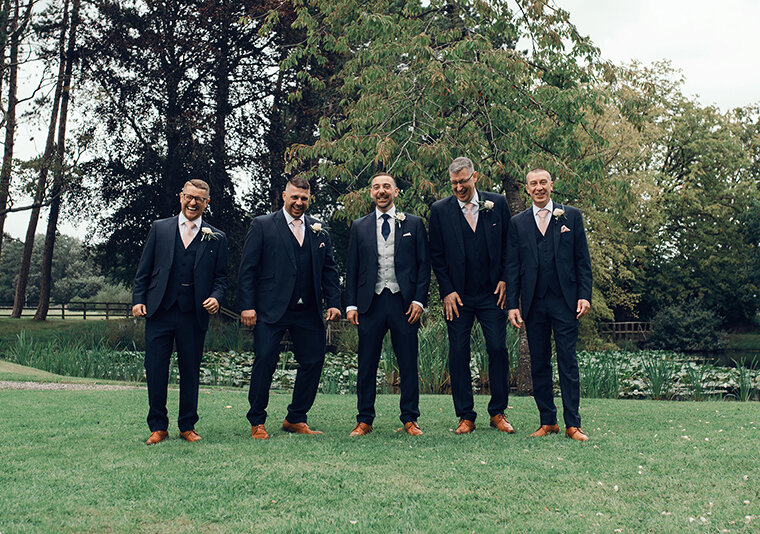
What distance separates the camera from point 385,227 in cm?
543

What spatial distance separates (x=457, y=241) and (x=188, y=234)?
211 centimetres

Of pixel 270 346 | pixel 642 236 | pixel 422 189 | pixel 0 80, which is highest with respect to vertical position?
pixel 0 80

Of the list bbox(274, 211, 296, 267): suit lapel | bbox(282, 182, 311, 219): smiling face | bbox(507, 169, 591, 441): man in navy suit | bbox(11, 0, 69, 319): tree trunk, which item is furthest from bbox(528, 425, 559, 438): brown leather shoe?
bbox(11, 0, 69, 319): tree trunk

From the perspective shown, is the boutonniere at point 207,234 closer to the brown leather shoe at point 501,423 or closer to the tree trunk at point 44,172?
the brown leather shoe at point 501,423

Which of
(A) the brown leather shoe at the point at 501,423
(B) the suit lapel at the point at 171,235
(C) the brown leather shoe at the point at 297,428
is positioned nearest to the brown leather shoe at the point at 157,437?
(C) the brown leather shoe at the point at 297,428

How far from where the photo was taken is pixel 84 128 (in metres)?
23.1

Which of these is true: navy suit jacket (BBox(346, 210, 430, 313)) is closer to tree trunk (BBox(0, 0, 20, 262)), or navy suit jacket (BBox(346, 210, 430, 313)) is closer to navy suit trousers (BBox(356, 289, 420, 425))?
navy suit trousers (BBox(356, 289, 420, 425))

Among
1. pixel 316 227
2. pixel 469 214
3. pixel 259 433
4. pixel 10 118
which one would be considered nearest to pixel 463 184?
pixel 469 214

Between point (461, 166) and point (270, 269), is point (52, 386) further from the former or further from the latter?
point (461, 166)

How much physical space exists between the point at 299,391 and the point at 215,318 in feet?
59.3

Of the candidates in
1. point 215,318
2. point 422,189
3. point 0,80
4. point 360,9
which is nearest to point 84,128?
point 0,80

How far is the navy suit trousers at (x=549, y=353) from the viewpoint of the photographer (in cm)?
516

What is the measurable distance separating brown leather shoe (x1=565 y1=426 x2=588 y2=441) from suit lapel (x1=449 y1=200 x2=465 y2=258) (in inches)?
60.8

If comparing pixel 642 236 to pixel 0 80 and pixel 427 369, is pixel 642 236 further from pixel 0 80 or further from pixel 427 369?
pixel 0 80
